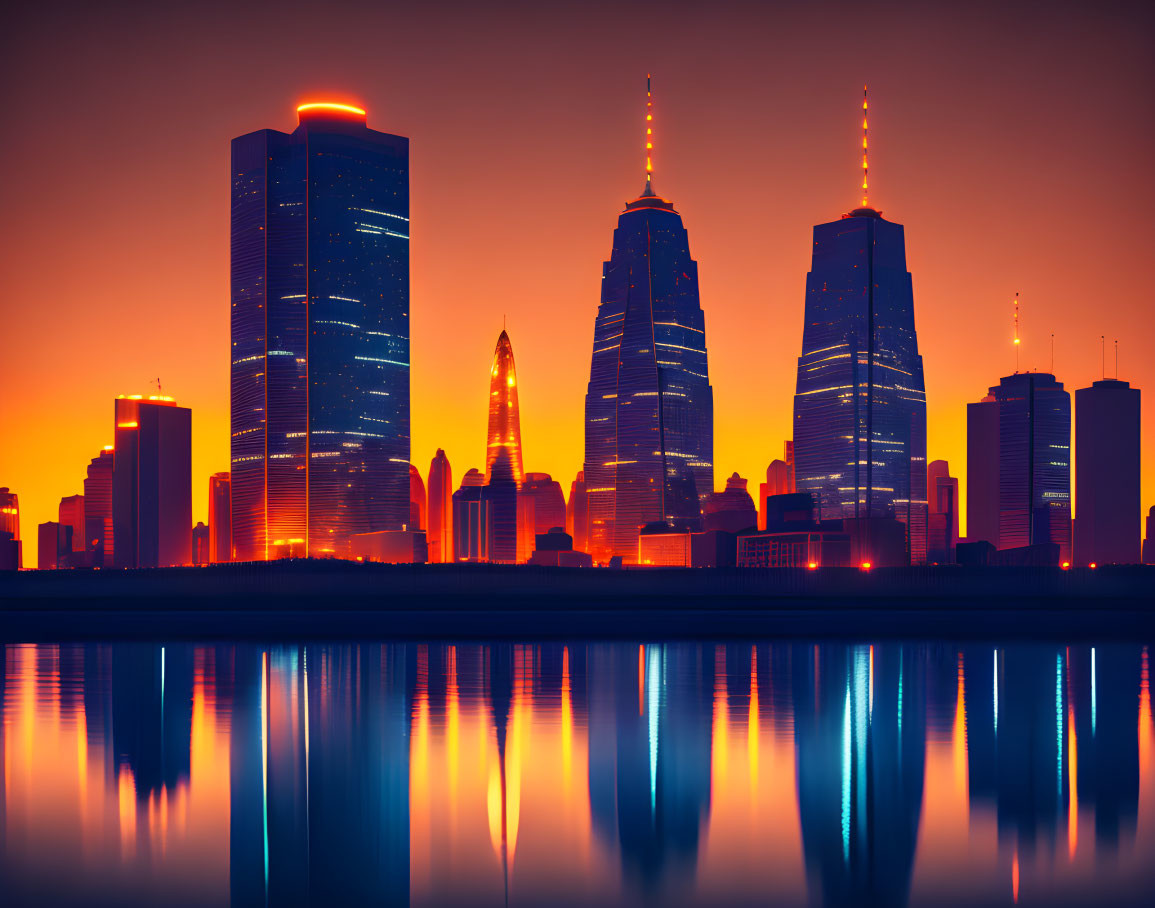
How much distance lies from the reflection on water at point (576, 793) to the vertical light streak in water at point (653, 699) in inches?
6.6

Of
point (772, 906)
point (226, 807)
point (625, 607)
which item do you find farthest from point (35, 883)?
point (625, 607)

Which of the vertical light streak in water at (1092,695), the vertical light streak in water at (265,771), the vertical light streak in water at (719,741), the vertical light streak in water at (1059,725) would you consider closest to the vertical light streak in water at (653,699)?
the vertical light streak in water at (719,741)

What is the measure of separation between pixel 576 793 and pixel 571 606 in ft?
275

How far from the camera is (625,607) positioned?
3885 inches

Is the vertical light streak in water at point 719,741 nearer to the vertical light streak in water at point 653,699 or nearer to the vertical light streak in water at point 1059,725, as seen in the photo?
the vertical light streak in water at point 653,699

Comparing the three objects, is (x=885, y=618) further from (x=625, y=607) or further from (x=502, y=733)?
(x=502, y=733)

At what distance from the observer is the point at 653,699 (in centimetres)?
3195

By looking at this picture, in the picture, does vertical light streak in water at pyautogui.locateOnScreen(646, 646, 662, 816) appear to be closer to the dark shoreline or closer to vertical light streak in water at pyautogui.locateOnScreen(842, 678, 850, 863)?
vertical light streak in water at pyautogui.locateOnScreen(842, 678, 850, 863)

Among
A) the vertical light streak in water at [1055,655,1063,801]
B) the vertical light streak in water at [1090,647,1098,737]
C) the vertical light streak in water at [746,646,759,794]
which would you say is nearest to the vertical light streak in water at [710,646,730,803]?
the vertical light streak in water at [746,646,759,794]

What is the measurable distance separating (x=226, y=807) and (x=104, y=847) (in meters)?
2.69

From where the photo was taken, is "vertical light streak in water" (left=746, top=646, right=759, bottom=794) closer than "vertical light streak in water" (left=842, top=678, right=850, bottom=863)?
No

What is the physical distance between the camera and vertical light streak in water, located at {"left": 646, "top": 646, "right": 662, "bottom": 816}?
62.6 feet

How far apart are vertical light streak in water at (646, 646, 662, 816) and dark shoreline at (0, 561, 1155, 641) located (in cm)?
1844

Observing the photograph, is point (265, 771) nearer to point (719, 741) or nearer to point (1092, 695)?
point (719, 741)
